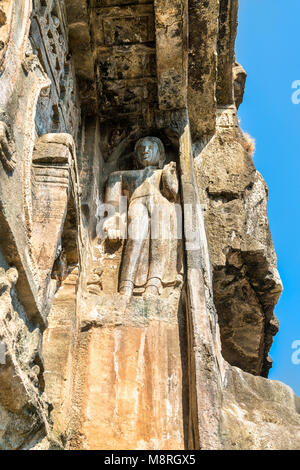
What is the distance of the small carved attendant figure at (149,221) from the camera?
4844 mm

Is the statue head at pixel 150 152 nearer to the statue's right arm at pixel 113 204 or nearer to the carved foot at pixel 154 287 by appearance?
the statue's right arm at pixel 113 204

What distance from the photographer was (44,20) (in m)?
4.20

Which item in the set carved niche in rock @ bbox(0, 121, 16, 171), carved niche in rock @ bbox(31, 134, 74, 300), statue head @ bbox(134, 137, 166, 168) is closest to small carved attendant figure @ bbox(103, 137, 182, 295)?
statue head @ bbox(134, 137, 166, 168)

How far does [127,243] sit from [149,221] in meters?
0.35

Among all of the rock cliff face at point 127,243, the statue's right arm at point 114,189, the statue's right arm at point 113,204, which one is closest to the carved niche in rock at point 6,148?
the rock cliff face at point 127,243

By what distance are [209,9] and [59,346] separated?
158 inches

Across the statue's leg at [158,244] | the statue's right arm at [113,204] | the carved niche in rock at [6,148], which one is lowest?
the carved niche in rock at [6,148]

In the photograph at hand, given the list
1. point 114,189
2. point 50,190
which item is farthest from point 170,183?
point 50,190

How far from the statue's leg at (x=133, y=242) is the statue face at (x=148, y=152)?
59 cm

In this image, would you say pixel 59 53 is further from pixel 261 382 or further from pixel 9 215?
pixel 261 382

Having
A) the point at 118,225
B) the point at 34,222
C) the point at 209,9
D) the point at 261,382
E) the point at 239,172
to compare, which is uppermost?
the point at 209,9

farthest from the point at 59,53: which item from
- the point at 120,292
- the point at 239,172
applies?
the point at 239,172

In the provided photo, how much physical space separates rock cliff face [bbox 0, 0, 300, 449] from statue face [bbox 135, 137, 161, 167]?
2cm

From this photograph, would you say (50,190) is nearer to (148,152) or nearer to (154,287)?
(154,287)
